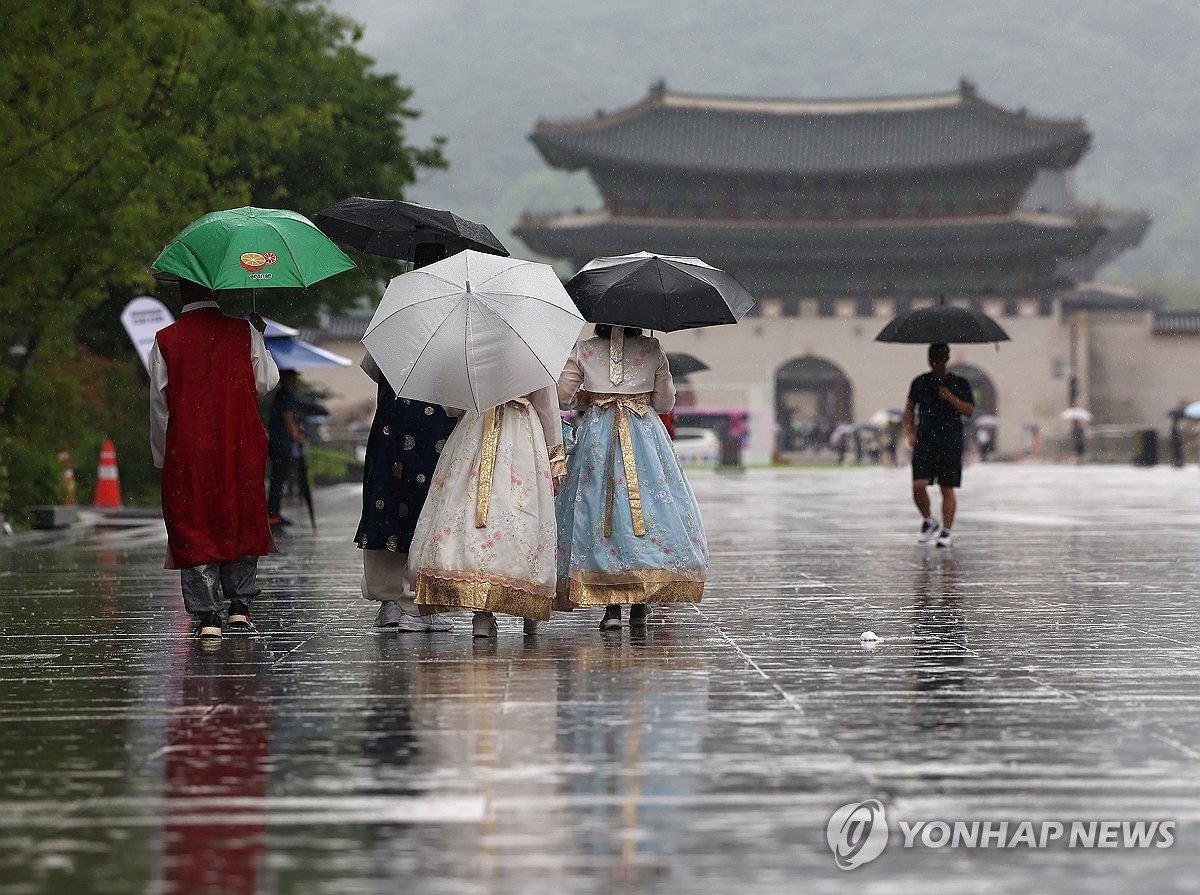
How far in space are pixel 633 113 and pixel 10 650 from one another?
5679cm

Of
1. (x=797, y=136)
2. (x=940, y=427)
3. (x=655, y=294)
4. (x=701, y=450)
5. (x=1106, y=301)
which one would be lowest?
(x=940, y=427)

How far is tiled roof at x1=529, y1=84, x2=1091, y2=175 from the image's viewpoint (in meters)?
62.5

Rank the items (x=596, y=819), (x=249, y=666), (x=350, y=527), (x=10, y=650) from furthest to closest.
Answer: (x=350, y=527) < (x=10, y=650) < (x=249, y=666) < (x=596, y=819)

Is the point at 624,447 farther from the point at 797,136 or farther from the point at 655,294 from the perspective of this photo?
the point at 797,136

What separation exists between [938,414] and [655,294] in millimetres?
7309

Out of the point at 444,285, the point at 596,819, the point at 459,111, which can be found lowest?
the point at 596,819

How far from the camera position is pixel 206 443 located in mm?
8469

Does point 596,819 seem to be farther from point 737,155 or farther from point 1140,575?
point 737,155

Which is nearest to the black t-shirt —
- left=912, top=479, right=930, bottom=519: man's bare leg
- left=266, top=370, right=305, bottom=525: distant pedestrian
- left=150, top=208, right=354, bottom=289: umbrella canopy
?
left=912, top=479, right=930, bottom=519: man's bare leg

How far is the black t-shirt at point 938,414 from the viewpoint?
51.5 feet

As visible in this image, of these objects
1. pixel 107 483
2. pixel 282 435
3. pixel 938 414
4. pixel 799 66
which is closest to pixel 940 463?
pixel 938 414

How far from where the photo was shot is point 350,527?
20.6m

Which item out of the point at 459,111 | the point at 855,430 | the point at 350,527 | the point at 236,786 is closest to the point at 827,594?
the point at 236,786

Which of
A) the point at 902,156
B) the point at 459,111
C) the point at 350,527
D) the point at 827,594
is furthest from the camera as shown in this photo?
the point at 459,111
